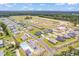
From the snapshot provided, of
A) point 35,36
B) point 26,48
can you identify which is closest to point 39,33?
point 35,36

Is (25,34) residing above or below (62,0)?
below

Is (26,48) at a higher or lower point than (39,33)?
lower

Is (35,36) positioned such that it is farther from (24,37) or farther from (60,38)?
(60,38)

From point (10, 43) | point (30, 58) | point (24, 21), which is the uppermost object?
point (24, 21)

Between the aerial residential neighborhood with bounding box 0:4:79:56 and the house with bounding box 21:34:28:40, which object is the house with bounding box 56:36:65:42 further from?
the house with bounding box 21:34:28:40

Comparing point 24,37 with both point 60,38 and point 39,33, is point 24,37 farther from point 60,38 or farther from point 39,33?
point 60,38

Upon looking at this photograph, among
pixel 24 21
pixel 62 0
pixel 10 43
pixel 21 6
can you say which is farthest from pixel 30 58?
pixel 62 0

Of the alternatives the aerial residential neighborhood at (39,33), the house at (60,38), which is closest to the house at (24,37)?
the aerial residential neighborhood at (39,33)

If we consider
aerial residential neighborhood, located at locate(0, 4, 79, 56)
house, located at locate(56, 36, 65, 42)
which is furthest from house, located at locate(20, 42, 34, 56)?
house, located at locate(56, 36, 65, 42)

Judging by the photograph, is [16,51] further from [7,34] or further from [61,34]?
[61,34]

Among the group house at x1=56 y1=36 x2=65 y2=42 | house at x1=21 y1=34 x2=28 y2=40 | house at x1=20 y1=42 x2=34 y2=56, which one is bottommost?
house at x1=20 y1=42 x2=34 y2=56

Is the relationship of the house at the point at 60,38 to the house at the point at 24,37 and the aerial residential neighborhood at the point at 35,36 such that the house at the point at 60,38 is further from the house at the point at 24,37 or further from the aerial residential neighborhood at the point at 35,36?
the house at the point at 24,37
